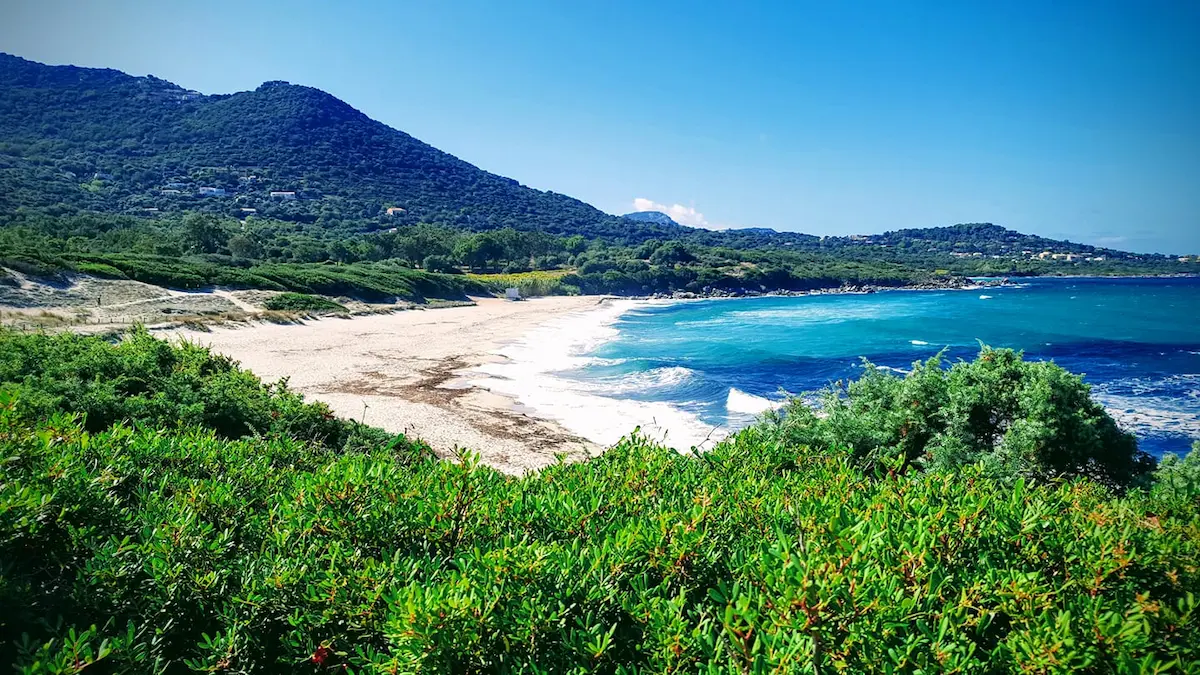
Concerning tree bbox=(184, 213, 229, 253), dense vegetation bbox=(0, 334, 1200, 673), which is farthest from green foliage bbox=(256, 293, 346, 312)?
dense vegetation bbox=(0, 334, 1200, 673)

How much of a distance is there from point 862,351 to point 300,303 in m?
37.3

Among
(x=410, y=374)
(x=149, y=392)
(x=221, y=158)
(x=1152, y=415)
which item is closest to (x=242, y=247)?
(x=410, y=374)

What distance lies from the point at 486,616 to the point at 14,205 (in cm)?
10440

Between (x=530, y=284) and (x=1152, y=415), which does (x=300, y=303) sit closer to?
(x=530, y=284)

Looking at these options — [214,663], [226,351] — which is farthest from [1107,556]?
[226,351]

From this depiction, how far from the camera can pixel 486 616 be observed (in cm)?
206

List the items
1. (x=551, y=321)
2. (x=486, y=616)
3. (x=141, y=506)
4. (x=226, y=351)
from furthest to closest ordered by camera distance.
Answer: (x=551, y=321) → (x=226, y=351) → (x=141, y=506) → (x=486, y=616)

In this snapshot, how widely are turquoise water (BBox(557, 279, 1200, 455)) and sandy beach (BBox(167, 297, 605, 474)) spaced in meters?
4.93

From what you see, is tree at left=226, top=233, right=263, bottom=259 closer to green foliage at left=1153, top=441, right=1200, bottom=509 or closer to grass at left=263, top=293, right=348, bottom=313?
grass at left=263, top=293, right=348, bottom=313

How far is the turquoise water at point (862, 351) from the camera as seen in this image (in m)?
21.0

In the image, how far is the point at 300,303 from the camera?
123ft

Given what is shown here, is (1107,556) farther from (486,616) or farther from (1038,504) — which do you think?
(486,616)

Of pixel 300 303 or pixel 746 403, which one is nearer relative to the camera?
pixel 746 403

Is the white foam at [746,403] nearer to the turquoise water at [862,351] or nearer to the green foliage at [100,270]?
the turquoise water at [862,351]
